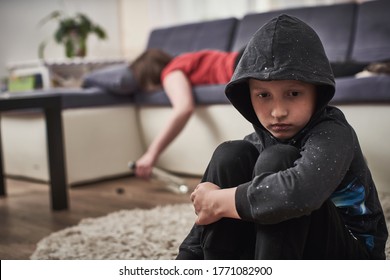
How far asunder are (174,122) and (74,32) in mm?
1453

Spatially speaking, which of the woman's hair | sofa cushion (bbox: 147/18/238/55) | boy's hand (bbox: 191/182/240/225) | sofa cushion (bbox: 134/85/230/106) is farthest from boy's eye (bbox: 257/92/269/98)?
sofa cushion (bbox: 147/18/238/55)

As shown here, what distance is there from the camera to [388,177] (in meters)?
1.11

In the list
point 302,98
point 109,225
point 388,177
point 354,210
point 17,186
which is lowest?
point 17,186

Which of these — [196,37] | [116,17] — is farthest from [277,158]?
[116,17]

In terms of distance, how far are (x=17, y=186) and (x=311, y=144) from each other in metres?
1.33

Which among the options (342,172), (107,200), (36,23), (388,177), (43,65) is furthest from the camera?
(43,65)

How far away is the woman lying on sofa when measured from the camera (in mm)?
1533

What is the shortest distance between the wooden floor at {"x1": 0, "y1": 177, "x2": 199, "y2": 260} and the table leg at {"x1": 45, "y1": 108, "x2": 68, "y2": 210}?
0.03 meters

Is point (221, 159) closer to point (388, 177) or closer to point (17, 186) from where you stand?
point (388, 177)

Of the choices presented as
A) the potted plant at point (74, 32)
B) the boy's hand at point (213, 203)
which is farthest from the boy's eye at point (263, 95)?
the potted plant at point (74, 32)

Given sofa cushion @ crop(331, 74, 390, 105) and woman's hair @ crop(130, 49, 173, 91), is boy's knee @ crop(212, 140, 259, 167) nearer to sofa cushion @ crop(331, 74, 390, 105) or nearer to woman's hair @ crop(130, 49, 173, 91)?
sofa cushion @ crop(331, 74, 390, 105)

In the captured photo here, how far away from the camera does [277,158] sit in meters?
0.58
